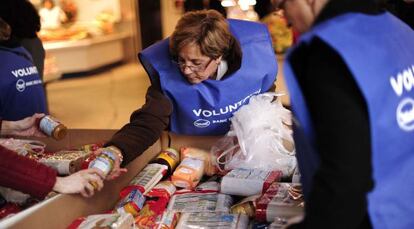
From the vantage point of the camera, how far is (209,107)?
178 centimetres

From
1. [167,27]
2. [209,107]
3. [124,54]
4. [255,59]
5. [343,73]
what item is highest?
[343,73]

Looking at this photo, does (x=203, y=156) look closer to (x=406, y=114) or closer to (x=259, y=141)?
(x=259, y=141)

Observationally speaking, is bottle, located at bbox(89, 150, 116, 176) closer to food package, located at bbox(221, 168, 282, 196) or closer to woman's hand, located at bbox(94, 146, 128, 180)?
woman's hand, located at bbox(94, 146, 128, 180)

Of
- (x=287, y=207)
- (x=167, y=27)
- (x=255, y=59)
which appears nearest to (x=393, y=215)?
(x=287, y=207)

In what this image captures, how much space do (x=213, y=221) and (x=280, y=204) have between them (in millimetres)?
186

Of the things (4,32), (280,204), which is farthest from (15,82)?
(280,204)

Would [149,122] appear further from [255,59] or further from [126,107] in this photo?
[126,107]

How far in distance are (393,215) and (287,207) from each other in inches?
16.1

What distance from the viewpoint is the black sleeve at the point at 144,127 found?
1465 millimetres

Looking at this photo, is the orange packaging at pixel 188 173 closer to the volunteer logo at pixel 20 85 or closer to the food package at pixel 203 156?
the food package at pixel 203 156

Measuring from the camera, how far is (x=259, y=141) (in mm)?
1601

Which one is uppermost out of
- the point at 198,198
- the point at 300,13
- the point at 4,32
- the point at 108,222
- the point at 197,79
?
the point at 300,13

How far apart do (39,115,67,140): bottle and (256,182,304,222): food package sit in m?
0.72

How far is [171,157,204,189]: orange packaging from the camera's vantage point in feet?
4.94
